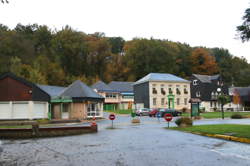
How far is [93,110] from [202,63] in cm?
A: 5743

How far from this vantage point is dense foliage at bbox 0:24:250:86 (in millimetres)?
70500

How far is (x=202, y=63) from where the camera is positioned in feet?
280

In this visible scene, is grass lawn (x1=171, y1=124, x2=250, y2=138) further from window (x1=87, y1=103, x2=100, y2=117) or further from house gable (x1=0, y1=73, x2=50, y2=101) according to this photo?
house gable (x1=0, y1=73, x2=50, y2=101)

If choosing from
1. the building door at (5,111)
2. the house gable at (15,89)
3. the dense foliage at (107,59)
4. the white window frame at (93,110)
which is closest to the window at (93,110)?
the white window frame at (93,110)

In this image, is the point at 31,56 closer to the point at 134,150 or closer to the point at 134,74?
the point at 134,74

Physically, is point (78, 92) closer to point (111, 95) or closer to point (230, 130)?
point (230, 130)

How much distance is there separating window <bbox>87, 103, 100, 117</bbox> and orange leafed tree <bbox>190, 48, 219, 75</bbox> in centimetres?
5486

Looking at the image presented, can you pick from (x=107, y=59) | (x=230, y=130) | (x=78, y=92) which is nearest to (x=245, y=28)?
(x=230, y=130)

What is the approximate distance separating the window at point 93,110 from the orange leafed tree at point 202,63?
180 ft

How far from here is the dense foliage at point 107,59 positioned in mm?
70500

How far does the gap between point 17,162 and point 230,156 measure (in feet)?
23.8

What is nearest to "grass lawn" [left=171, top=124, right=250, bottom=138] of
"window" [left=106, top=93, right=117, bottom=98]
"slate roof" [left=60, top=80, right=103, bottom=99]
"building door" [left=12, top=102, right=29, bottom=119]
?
"slate roof" [left=60, top=80, right=103, bottom=99]

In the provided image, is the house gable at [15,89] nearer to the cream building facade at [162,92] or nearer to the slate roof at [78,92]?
the slate roof at [78,92]

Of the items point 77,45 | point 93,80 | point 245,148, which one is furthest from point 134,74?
point 245,148
